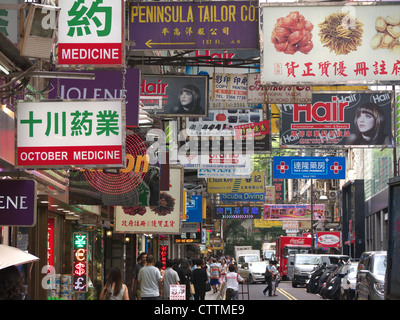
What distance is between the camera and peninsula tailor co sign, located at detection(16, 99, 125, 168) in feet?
33.4

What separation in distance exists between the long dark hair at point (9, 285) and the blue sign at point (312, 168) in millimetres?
24825

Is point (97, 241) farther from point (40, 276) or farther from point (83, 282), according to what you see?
point (40, 276)

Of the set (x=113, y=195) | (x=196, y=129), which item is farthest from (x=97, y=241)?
(x=113, y=195)

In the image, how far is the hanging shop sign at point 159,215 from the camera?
836 inches

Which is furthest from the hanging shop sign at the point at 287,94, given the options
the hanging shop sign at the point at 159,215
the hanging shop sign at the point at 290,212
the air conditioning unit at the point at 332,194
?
the air conditioning unit at the point at 332,194

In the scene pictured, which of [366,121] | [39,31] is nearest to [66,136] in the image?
[39,31]

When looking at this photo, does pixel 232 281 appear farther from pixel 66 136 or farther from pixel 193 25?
pixel 66 136

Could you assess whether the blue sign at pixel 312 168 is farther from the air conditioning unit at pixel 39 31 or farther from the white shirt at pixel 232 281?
the air conditioning unit at pixel 39 31

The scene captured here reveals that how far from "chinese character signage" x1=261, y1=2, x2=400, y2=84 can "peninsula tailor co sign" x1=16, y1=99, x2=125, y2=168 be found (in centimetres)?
445

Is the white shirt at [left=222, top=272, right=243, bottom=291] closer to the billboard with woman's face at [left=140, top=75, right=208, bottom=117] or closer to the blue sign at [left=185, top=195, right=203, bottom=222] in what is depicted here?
the billboard with woman's face at [left=140, top=75, right=208, bottom=117]

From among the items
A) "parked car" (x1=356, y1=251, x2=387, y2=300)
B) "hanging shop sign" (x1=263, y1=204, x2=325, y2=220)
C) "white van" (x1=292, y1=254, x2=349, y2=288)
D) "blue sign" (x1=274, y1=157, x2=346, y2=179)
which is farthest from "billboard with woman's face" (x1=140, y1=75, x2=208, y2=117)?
"hanging shop sign" (x1=263, y1=204, x2=325, y2=220)

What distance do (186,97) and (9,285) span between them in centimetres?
1001

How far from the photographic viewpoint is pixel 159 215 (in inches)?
848

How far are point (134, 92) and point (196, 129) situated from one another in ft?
44.8
